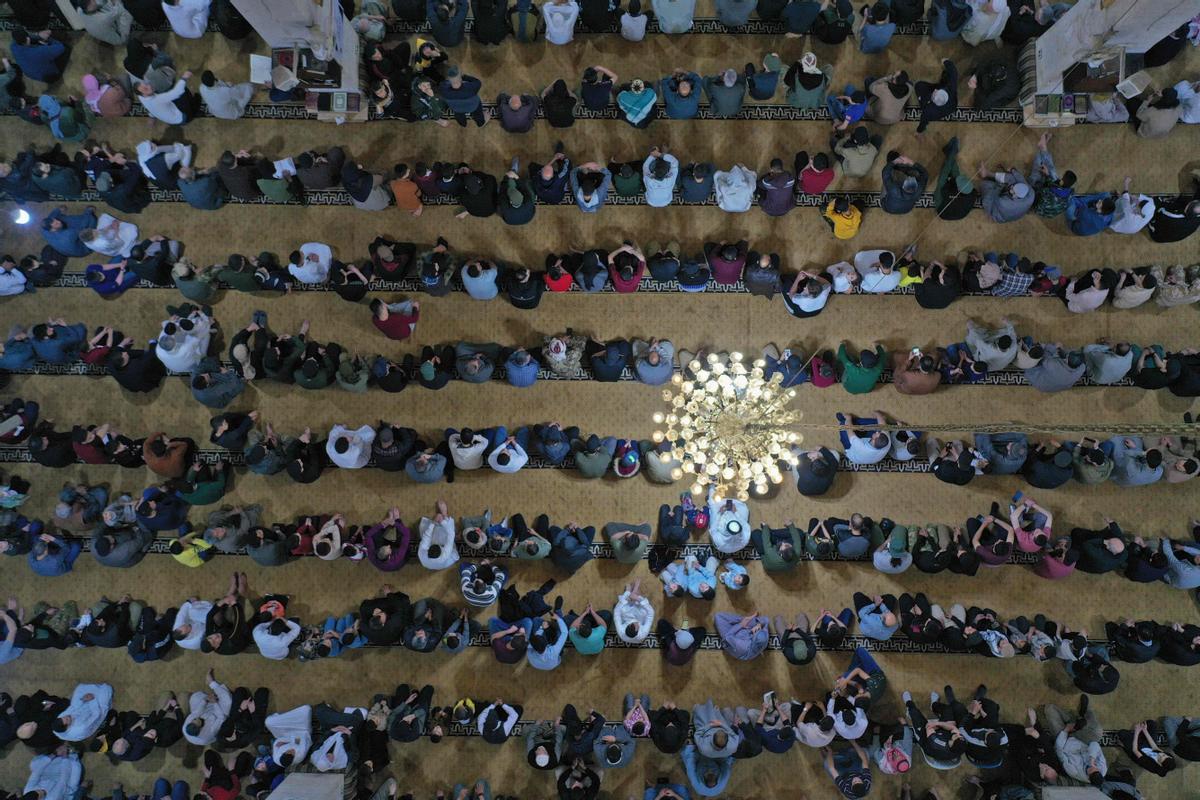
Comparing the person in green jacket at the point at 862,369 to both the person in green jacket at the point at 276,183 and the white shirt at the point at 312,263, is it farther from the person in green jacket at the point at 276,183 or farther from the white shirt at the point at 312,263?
the person in green jacket at the point at 276,183

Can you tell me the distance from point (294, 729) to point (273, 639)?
1.01 metres

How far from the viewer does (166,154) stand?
7676 millimetres

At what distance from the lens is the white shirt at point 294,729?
7.66m

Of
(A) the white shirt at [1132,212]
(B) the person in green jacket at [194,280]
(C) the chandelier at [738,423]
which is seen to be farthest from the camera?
(B) the person in green jacket at [194,280]

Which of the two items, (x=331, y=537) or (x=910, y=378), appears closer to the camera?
(x=910, y=378)

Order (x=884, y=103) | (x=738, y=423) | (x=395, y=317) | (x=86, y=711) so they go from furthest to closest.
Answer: (x=86, y=711), (x=395, y=317), (x=884, y=103), (x=738, y=423)

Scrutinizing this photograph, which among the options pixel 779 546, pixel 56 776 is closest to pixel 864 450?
pixel 779 546

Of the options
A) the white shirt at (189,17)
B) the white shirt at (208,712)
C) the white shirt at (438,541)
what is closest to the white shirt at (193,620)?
the white shirt at (208,712)

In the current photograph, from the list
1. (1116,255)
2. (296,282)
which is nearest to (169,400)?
(296,282)

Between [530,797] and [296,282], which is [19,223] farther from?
[530,797]

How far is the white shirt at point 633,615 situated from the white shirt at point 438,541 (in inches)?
68.6

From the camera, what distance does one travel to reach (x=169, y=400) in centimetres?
798

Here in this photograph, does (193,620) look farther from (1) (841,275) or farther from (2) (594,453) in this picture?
(1) (841,275)

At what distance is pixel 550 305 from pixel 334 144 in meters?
2.75
